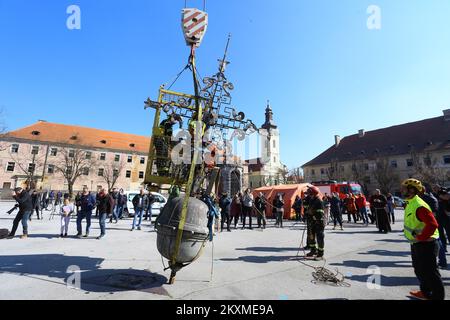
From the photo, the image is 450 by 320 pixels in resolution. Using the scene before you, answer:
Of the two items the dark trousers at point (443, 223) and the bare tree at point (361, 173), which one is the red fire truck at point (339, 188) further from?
the bare tree at point (361, 173)

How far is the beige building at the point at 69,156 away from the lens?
4831 cm

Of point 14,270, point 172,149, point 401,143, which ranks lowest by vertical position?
point 14,270

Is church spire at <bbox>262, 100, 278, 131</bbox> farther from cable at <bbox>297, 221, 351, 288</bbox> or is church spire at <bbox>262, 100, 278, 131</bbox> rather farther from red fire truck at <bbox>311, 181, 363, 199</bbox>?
cable at <bbox>297, 221, 351, 288</bbox>

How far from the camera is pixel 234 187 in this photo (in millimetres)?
40500

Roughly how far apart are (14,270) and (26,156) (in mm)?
57483

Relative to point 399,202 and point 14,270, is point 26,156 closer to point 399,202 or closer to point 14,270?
point 14,270

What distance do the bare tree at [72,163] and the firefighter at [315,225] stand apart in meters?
48.4

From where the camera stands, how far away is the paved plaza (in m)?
4.09

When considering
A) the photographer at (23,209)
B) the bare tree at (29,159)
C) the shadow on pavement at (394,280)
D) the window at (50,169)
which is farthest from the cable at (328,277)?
the bare tree at (29,159)

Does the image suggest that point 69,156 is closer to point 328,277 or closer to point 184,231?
point 184,231

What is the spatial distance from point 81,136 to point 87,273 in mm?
61138

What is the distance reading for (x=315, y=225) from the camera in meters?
7.02

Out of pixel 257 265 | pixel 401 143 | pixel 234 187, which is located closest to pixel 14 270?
pixel 257 265

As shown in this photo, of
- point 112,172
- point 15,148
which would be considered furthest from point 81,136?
point 15,148
